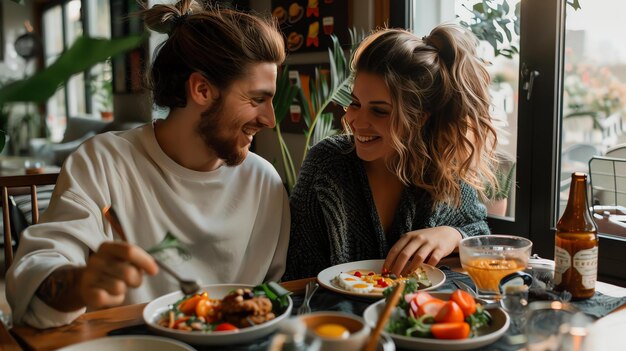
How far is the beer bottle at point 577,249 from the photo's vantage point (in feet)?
4.19

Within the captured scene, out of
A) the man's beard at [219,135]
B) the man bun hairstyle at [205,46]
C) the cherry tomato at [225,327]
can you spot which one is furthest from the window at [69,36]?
the cherry tomato at [225,327]

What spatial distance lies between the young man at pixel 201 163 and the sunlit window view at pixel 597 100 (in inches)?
53.2

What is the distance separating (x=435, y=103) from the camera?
1.86 metres

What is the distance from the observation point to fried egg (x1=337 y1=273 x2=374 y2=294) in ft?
4.33

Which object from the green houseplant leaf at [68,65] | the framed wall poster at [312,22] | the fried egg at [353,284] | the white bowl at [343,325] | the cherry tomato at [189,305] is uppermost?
the framed wall poster at [312,22]

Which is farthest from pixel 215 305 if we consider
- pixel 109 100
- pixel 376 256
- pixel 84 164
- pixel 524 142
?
pixel 109 100

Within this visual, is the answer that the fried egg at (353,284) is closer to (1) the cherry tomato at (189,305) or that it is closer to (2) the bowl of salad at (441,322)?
(2) the bowl of salad at (441,322)

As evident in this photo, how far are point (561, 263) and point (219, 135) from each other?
0.91 meters

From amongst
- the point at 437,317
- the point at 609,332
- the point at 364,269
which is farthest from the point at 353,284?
the point at 609,332

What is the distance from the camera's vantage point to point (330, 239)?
1.72 meters

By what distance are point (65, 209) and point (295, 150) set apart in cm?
298

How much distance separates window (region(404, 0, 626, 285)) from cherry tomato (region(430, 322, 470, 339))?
1551 millimetres

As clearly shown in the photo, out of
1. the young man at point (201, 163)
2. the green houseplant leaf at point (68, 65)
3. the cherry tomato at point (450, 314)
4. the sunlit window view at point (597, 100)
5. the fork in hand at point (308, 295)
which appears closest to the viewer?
the green houseplant leaf at point (68, 65)

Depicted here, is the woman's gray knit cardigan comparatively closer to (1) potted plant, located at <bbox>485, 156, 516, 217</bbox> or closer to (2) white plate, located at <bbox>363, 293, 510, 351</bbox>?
(2) white plate, located at <bbox>363, 293, 510, 351</bbox>
